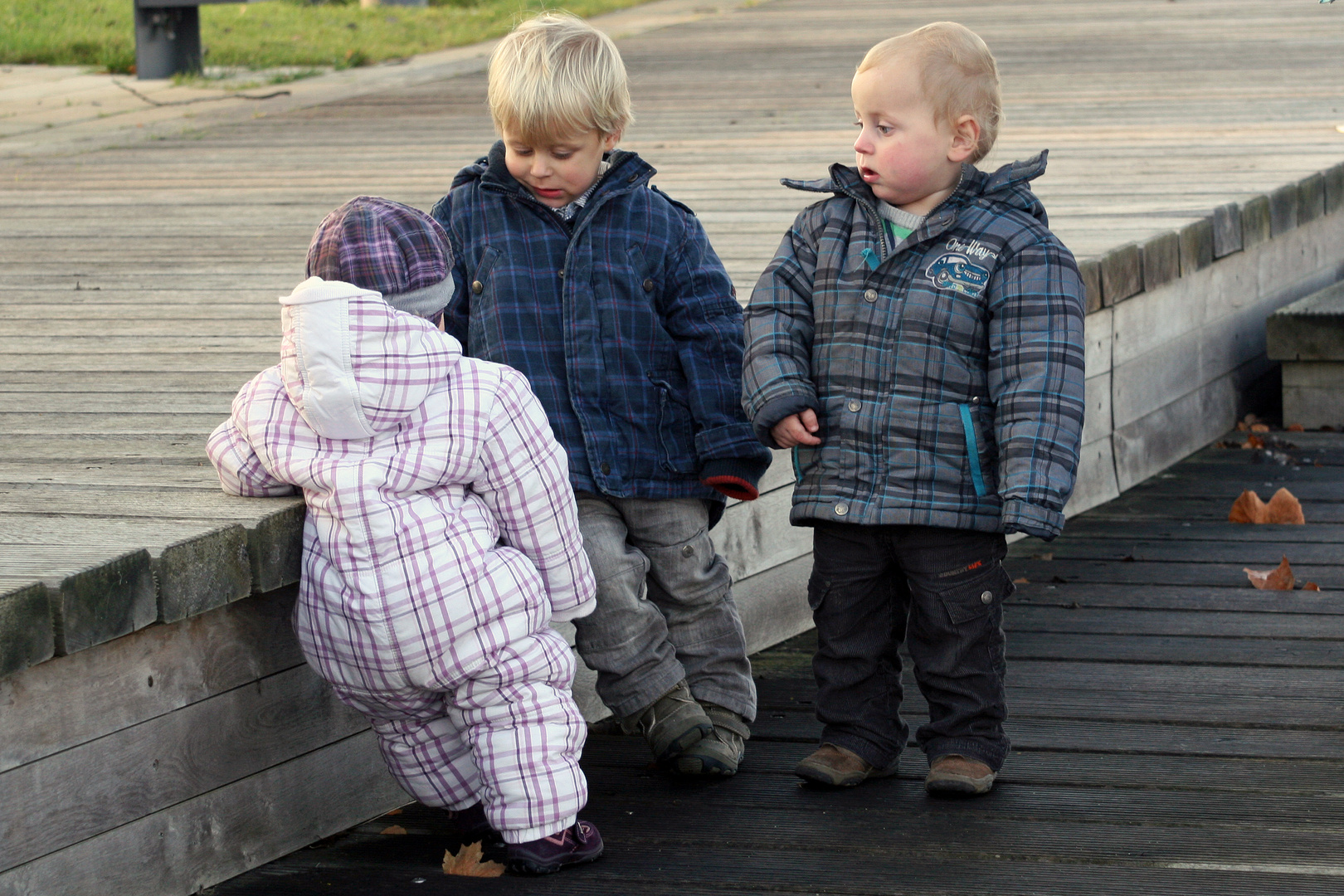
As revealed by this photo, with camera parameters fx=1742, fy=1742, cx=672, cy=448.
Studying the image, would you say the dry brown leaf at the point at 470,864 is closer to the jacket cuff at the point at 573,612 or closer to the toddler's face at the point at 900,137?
the jacket cuff at the point at 573,612

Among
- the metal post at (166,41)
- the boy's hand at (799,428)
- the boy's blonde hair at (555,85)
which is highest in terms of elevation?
the metal post at (166,41)

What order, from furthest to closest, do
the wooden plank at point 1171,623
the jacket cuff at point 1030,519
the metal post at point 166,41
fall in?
the metal post at point 166,41, the wooden plank at point 1171,623, the jacket cuff at point 1030,519

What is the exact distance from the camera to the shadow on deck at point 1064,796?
2.72 meters

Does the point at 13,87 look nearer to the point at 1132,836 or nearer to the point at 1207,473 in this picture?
the point at 1207,473

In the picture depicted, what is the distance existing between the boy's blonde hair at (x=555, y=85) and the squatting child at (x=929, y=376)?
399 millimetres

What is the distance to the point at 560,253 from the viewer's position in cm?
316

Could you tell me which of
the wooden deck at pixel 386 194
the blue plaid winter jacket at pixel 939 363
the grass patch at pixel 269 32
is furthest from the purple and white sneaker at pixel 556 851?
the grass patch at pixel 269 32

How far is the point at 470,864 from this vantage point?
2836mm

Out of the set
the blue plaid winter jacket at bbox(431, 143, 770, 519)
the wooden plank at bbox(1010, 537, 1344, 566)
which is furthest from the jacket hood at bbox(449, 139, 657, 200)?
the wooden plank at bbox(1010, 537, 1344, 566)

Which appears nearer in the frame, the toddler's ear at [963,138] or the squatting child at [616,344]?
the toddler's ear at [963,138]

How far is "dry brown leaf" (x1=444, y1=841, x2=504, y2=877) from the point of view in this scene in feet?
9.25

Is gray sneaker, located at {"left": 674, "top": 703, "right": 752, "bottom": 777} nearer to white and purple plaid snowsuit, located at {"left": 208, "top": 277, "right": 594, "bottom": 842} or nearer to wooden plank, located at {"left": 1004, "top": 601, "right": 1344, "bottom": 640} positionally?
white and purple plaid snowsuit, located at {"left": 208, "top": 277, "right": 594, "bottom": 842}

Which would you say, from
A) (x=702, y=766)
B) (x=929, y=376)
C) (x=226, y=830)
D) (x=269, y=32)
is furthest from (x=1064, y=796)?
(x=269, y=32)

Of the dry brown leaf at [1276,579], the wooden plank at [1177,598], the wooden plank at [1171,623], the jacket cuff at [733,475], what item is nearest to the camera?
the jacket cuff at [733,475]
